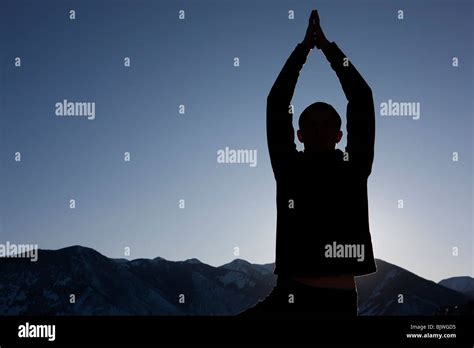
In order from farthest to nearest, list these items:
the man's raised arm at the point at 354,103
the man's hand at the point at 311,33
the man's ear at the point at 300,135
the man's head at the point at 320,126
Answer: the man's hand at the point at 311,33 → the man's raised arm at the point at 354,103 → the man's ear at the point at 300,135 → the man's head at the point at 320,126

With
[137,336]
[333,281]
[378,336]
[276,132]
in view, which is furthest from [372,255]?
[137,336]

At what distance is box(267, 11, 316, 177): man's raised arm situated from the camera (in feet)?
19.0

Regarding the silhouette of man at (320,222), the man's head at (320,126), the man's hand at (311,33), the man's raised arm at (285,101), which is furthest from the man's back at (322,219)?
the man's hand at (311,33)

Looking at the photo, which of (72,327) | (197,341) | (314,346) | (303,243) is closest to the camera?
(303,243)

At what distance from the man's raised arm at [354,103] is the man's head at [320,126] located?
36 cm

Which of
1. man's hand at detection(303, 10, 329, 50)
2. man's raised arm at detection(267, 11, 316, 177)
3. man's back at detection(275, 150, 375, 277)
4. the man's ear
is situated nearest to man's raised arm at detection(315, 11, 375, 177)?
man's hand at detection(303, 10, 329, 50)

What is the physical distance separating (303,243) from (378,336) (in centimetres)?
212

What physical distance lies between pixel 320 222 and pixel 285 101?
4.07 ft

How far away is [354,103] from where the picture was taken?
5922 mm

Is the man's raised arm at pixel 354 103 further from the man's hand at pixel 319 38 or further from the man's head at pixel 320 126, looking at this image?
the man's head at pixel 320 126

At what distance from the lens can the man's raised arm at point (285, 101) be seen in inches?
228

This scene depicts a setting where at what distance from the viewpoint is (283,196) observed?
5.46 meters

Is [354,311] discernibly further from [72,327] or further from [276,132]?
[72,327]

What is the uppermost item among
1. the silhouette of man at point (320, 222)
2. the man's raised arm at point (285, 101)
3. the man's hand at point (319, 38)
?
the man's hand at point (319, 38)
